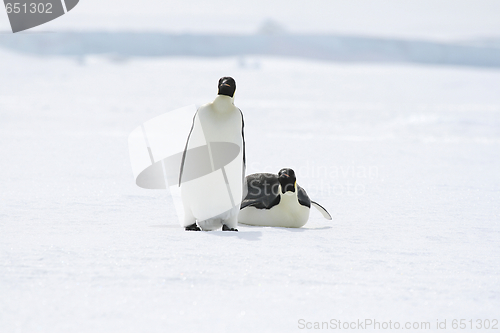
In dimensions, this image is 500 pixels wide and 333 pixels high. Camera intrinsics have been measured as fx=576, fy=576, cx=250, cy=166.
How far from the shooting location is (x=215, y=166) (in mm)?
2551

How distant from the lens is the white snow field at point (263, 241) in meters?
1.57

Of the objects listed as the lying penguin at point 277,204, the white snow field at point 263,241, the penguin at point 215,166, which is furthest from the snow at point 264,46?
the penguin at point 215,166

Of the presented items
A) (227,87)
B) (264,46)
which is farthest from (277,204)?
(264,46)

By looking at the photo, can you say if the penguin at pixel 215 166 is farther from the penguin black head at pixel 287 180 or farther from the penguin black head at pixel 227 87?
the penguin black head at pixel 287 180

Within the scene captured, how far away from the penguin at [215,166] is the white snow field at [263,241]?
146 millimetres

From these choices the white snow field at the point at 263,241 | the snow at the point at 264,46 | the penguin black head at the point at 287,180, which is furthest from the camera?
the snow at the point at 264,46

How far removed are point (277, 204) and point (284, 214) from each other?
6 centimetres

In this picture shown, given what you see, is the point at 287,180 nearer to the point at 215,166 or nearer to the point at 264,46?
the point at 215,166

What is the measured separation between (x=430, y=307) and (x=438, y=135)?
6.10 metres

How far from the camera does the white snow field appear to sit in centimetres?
157

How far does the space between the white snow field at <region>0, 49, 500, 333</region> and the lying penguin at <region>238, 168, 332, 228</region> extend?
0.10 meters

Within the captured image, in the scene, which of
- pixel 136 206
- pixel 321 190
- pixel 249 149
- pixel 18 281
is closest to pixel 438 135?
pixel 249 149

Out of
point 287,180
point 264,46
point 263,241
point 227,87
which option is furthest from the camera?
point 264,46

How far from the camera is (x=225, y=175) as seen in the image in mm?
2574
